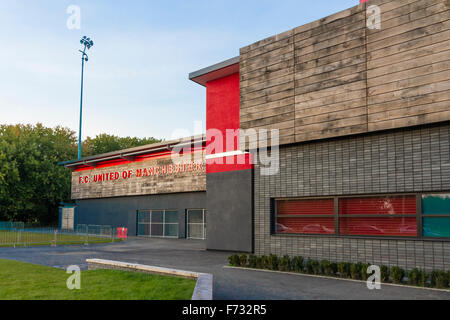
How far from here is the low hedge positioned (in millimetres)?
9992

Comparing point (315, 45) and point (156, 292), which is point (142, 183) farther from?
point (156, 292)

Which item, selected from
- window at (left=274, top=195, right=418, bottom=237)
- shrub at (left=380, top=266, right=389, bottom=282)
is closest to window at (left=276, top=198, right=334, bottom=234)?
window at (left=274, top=195, right=418, bottom=237)

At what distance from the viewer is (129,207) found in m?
36.2

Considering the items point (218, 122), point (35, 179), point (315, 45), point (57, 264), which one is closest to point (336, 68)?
point (315, 45)

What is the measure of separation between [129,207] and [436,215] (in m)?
29.1

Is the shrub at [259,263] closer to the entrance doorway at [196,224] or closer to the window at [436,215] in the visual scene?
the window at [436,215]

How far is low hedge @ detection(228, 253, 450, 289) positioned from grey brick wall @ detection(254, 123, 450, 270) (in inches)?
28.9

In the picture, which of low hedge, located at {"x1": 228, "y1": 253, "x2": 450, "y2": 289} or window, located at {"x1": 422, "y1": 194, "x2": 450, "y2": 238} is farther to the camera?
window, located at {"x1": 422, "y1": 194, "x2": 450, "y2": 238}

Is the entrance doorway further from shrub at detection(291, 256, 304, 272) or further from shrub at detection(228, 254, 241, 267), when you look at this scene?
shrub at detection(291, 256, 304, 272)

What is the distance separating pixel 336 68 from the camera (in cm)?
1327

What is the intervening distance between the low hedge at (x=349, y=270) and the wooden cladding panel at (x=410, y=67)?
4153 mm

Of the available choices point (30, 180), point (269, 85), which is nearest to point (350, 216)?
point (269, 85)
